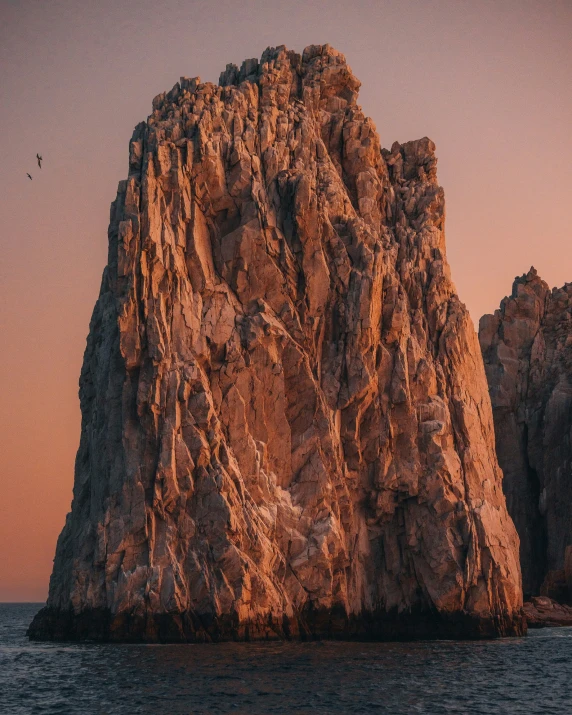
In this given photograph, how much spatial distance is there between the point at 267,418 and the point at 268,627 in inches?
555

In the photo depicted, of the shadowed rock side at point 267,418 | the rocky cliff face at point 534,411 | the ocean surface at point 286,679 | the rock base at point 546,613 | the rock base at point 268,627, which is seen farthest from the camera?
the rocky cliff face at point 534,411

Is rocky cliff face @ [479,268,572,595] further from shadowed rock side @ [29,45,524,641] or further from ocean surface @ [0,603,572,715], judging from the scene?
ocean surface @ [0,603,572,715]

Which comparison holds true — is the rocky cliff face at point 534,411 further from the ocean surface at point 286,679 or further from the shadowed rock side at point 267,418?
the ocean surface at point 286,679

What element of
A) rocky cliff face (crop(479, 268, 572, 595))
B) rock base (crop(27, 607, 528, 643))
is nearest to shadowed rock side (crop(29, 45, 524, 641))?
rock base (crop(27, 607, 528, 643))

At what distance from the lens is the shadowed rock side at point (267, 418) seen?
6431 centimetres

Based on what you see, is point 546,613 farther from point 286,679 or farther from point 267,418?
point 286,679

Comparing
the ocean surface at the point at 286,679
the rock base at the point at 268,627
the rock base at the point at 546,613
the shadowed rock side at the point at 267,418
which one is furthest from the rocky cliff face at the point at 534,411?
the ocean surface at the point at 286,679

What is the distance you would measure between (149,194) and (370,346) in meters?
18.9

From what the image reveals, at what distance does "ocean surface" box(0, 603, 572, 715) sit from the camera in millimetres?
43156

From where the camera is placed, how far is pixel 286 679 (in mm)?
48344

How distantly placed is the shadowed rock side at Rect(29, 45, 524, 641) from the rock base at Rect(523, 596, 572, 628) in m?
11.5

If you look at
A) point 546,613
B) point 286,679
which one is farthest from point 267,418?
point 546,613

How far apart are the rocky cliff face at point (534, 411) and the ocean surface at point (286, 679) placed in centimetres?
4234

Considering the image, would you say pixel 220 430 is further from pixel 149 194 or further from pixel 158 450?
pixel 149 194
